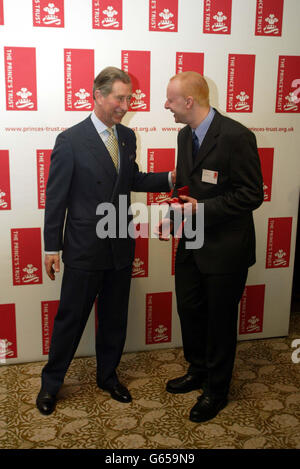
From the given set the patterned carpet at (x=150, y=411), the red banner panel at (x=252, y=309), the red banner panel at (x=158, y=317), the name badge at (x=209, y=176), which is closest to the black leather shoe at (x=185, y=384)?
the patterned carpet at (x=150, y=411)

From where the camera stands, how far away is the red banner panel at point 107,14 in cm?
264

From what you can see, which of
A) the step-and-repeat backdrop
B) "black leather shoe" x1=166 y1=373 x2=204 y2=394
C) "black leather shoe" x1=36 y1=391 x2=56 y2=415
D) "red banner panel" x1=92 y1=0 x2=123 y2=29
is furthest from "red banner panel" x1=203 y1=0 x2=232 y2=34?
"black leather shoe" x1=36 y1=391 x2=56 y2=415

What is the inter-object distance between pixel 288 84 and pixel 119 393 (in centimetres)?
206

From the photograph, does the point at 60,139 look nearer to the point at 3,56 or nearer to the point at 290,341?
the point at 3,56

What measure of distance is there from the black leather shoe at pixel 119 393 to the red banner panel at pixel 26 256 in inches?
29.8

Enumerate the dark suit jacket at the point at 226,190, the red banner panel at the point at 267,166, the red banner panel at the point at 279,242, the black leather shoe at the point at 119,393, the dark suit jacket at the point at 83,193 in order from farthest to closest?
the red banner panel at the point at 279,242 → the red banner panel at the point at 267,166 → the black leather shoe at the point at 119,393 → the dark suit jacket at the point at 83,193 → the dark suit jacket at the point at 226,190

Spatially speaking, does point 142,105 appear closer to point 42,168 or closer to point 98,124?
point 98,124

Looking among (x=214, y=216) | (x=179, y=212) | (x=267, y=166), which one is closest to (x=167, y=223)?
(x=179, y=212)

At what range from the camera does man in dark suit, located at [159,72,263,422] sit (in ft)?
7.16

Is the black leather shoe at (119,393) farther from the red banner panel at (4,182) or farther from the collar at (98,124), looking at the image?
the collar at (98,124)

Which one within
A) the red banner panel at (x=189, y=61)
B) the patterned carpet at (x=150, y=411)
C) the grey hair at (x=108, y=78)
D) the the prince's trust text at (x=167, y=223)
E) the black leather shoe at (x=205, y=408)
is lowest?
the patterned carpet at (x=150, y=411)

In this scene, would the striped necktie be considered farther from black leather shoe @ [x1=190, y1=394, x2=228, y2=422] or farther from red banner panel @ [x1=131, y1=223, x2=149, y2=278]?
black leather shoe @ [x1=190, y1=394, x2=228, y2=422]

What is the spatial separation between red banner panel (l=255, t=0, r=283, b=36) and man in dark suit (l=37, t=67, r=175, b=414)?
108cm
